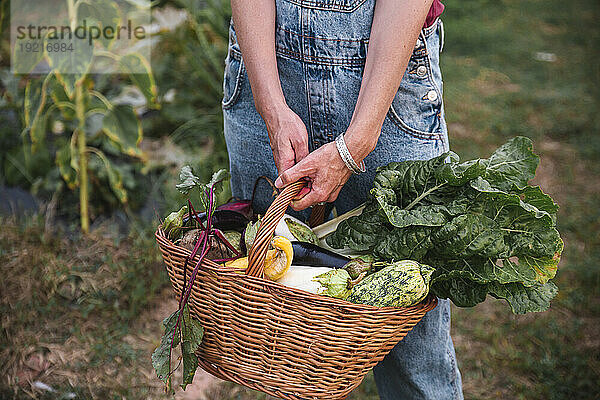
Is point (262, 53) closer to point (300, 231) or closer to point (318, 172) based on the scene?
point (318, 172)

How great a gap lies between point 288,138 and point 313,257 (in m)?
0.29

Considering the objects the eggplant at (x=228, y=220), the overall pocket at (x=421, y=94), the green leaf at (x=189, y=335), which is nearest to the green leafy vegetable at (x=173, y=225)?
the eggplant at (x=228, y=220)

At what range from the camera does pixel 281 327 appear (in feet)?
4.26

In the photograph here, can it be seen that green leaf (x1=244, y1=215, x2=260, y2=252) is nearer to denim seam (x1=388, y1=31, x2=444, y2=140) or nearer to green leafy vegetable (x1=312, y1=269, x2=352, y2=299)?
green leafy vegetable (x1=312, y1=269, x2=352, y2=299)

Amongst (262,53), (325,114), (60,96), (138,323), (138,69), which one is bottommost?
(138,323)

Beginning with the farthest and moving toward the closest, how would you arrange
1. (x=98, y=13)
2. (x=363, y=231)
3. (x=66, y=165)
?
(x=66, y=165), (x=98, y=13), (x=363, y=231)

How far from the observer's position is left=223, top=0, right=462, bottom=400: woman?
1.45 m

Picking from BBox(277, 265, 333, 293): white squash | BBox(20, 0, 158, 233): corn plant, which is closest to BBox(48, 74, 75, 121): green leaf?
BBox(20, 0, 158, 233): corn plant

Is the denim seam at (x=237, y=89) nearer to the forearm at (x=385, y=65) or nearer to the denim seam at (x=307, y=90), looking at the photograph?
the denim seam at (x=307, y=90)

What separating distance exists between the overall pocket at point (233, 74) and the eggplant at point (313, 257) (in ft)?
1.68

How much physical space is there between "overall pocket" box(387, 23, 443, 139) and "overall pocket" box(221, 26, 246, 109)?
1.40ft

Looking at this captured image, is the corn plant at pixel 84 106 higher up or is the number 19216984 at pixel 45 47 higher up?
the number 19216984 at pixel 45 47

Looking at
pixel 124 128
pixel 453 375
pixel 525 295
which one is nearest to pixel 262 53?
pixel 525 295

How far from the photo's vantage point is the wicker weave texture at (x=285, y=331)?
127 cm
